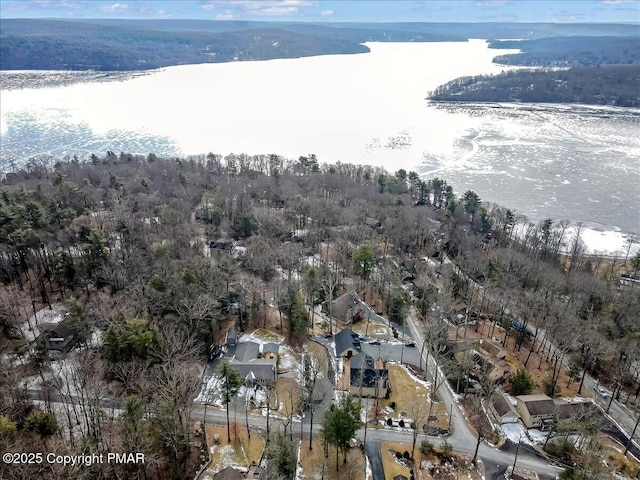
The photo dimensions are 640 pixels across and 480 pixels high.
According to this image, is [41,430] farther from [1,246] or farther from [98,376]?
[1,246]

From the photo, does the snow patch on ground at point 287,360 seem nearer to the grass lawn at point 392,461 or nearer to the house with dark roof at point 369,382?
the house with dark roof at point 369,382

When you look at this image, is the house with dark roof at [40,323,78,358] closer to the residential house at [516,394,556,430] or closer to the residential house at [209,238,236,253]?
the residential house at [209,238,236,253]

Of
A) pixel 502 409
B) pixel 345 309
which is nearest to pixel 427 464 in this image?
pixel 502 409

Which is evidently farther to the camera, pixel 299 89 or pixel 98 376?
pixel 299 89

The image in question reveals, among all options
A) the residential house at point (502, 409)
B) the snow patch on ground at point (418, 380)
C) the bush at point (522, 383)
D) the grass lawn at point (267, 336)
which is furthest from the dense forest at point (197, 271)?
the snow patch on ground at point (418, 380)

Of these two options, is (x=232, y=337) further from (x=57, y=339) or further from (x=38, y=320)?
(x=38, y=320)

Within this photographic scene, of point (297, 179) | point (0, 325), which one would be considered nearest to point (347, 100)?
point (297, 179)
